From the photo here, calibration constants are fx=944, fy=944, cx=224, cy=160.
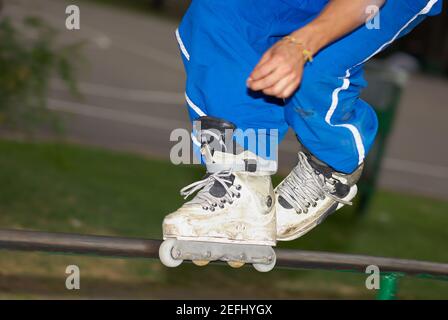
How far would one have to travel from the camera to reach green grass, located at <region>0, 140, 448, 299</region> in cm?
621

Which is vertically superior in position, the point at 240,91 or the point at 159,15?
the point at 159,15

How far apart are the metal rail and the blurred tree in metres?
3.90

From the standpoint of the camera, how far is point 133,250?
3.19m

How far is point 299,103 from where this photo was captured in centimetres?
320

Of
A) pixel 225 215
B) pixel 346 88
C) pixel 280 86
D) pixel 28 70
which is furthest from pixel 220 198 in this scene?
pixel 28 70

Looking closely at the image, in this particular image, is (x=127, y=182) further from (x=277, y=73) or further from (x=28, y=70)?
(x=277, y=73)

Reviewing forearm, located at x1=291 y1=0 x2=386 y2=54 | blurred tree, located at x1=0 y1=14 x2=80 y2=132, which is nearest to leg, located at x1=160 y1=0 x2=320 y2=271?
forearm, located at x1=291 y1=0 x2=386 y2=54

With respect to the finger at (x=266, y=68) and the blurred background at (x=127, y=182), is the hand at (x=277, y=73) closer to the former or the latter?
the finger at (x=266, y=68)

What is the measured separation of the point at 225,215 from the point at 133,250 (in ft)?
1.17

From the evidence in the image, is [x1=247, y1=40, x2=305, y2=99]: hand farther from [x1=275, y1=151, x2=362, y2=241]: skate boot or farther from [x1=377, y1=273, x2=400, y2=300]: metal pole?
[x1=377, y1=273, x2=400, y2=300]: metal pole

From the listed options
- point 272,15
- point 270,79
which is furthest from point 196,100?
point 270,79

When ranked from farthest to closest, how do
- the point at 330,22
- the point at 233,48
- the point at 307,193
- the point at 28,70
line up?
the point at 28,70, the point at 307,193, the point at 233,48, the point at 330,22
